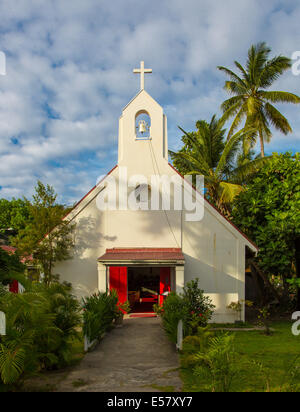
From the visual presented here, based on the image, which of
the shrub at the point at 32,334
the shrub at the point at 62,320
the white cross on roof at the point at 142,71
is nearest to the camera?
the shrub at the point at 32,334

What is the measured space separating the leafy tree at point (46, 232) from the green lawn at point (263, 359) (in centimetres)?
792

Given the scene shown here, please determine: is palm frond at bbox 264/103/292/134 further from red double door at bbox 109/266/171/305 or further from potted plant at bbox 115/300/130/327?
potted plant at bbox 115/300/130/327

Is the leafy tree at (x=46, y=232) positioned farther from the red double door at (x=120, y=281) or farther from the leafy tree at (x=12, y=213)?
the leafy tree at (x=12, y=213)

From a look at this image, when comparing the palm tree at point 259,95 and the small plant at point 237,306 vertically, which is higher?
the palm tree at point 259,95

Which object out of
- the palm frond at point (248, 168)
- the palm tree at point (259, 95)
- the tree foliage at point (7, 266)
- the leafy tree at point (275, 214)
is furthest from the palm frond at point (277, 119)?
the tree foliage at point (7, 266)

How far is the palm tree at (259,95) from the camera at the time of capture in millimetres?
27092

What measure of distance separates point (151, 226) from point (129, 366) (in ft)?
23.4

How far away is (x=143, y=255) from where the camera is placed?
13.8 m

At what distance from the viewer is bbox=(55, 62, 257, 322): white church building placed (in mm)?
14516

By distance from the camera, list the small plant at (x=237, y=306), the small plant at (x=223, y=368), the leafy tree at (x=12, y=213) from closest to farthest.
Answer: the small plant at (x=223, y=368), the small plant at (x=237, y=306), the leafy tree at (x=12, y=213)

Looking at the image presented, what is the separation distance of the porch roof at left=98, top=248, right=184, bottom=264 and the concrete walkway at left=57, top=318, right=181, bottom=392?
2.74 metres
